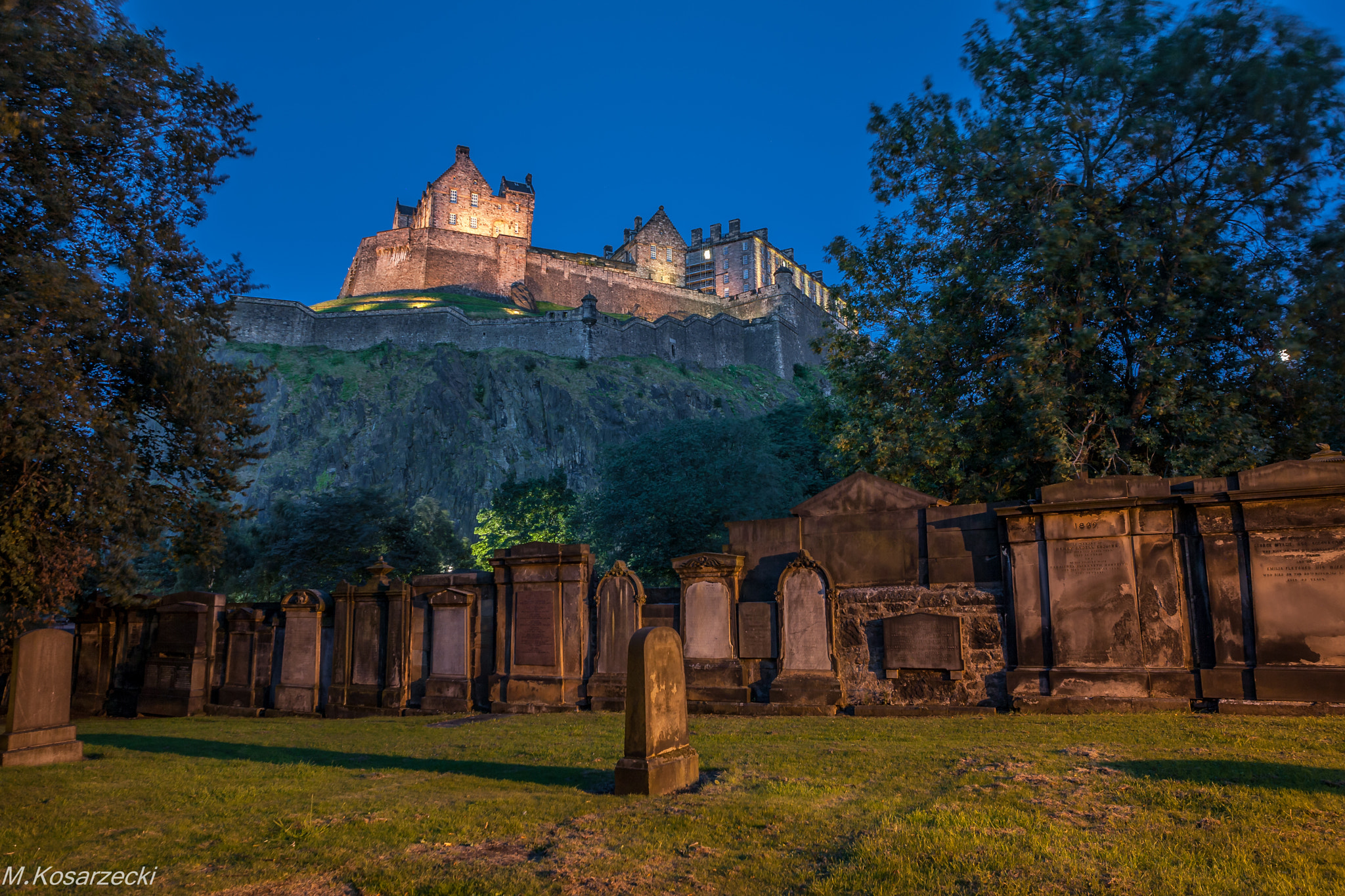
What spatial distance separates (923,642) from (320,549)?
27.5 m

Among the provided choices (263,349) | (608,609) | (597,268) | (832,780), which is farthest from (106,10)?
(597,268)

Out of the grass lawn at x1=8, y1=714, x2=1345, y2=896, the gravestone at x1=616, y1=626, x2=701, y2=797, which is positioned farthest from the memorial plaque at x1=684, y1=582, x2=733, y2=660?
the gravestone at x1=616, y1=626, x2=701, y2=797

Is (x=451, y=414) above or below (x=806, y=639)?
above

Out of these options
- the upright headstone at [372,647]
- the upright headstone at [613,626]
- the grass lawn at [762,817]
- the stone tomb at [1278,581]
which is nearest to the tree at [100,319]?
the upright headstone at [372,647]

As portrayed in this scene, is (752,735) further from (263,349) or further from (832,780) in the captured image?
(263,349)

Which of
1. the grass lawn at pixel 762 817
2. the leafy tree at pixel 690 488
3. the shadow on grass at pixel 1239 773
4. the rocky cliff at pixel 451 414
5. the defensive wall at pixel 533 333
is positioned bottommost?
the grass lawn at pixel 762 817

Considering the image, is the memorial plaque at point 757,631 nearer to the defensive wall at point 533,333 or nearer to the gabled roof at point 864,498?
the gabled roof at point 864,498

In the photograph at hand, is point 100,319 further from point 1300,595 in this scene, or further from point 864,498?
point 1300,595

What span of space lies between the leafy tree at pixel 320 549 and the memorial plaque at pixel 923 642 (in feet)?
81.7

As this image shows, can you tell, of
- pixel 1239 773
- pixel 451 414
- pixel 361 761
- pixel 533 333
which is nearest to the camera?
pixel 1239 773

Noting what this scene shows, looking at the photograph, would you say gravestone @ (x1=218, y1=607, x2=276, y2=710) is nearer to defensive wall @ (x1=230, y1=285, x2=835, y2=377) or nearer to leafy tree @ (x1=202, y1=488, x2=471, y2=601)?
leafy tree @ (x1=202, y1=488, x2=471, y2=601)

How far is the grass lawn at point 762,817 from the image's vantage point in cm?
363

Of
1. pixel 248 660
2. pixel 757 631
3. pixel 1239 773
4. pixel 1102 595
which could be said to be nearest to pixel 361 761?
pixel 757 631

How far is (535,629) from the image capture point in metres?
11.9
